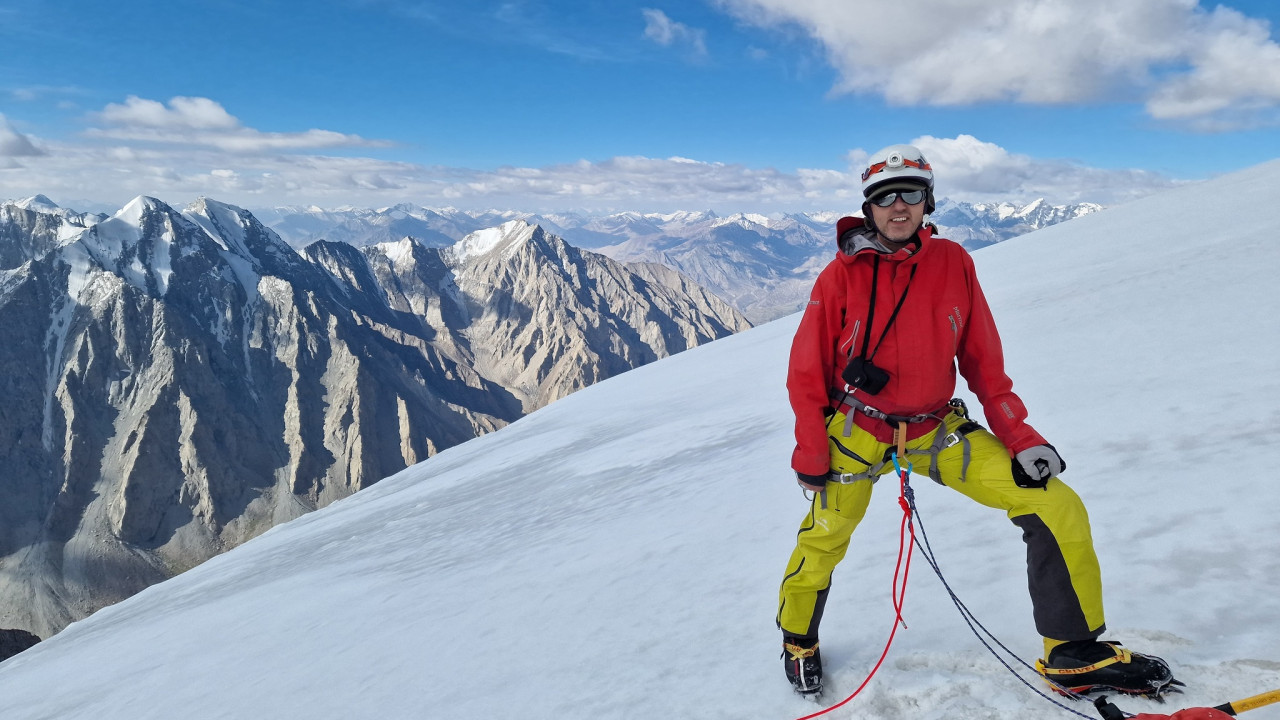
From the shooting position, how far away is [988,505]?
142 inches

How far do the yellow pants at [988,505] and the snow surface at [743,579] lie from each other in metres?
0.42

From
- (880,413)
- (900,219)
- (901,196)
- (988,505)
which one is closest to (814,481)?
(880,413)

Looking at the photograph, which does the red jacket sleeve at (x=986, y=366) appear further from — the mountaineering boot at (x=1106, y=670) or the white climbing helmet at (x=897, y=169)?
the mountaineering boot at (x=1106, y=670)

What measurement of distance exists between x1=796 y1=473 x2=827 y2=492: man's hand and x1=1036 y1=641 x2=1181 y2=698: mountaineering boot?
1393 mm

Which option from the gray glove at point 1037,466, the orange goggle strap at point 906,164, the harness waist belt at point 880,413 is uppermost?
the orange goggle strap at point 906,164

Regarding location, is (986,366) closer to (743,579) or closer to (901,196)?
(901,196)

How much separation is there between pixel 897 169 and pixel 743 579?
3.42 m

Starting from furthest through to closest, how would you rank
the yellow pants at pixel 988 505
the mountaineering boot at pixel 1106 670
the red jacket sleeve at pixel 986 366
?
the red jacket sleeve at pixel 986 366
the yellow pants at pixel 988 505
the mountaineering boot at pixel 1106 670

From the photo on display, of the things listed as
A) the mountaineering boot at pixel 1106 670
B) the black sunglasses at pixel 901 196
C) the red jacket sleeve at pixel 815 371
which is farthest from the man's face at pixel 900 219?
the mountaineering boot at pixel 1106 670

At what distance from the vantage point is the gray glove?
10.9 ft

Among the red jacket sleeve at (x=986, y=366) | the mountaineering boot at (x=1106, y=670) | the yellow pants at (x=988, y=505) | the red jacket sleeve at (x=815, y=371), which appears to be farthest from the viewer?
the red jacket sleeve at (x=815, y=371)

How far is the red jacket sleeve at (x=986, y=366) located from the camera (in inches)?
145

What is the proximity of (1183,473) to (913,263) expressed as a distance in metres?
3.08

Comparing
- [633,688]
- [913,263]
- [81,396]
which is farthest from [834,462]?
[81,396]
